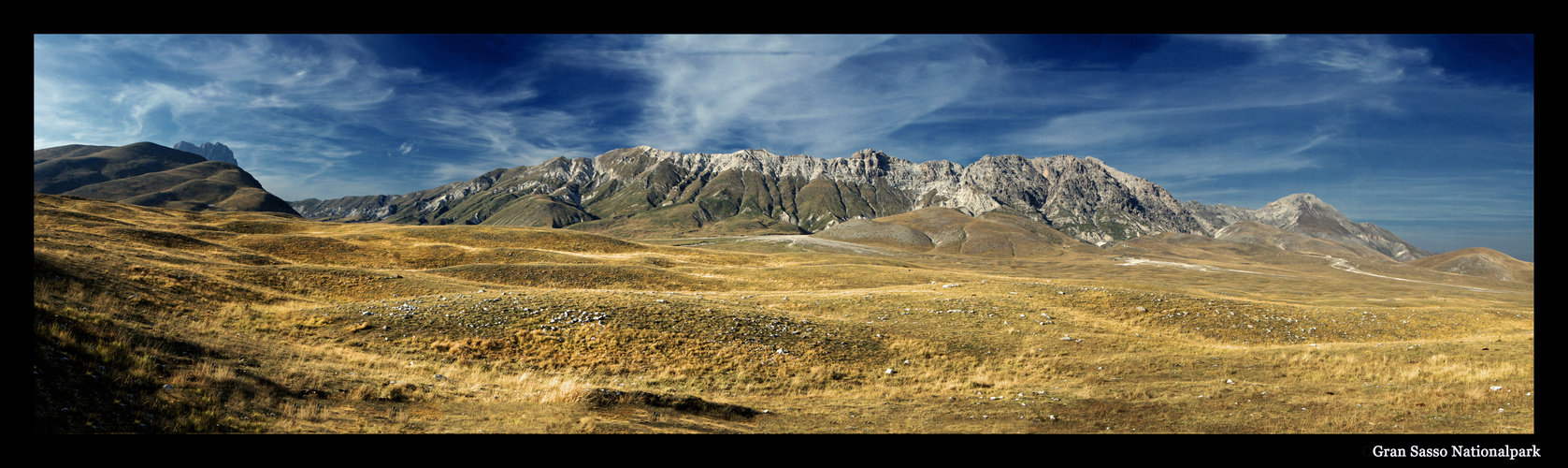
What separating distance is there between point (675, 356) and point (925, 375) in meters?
8.97

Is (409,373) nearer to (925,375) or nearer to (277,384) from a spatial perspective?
(277,384)

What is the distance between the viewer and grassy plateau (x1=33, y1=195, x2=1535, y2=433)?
10.0 metres

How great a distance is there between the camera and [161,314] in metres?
17.5

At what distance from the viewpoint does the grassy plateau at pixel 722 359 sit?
32.9ft

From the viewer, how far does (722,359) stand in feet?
60.6

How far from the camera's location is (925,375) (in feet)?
57.9

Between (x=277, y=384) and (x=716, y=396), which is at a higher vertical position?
(x=277, y=384)
